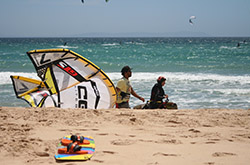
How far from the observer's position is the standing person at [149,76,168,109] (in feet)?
17.3

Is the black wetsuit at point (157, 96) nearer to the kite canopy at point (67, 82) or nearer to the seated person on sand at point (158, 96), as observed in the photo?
the seated person on sand at point (158, 96)

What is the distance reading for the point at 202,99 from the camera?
7930 mm

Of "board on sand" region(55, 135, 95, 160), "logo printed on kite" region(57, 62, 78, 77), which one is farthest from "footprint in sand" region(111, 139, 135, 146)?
"logo printed on kite" region(57, 62, 78, 77)

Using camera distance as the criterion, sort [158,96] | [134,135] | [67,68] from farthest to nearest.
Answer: [67,68] → [158,96] → [134,135]

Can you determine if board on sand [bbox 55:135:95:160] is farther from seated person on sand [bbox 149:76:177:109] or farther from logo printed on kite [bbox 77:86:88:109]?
logo printed on kite [bbox 77:86:88:109]

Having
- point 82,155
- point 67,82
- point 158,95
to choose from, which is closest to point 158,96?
point 158,95

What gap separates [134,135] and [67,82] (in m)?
2.82

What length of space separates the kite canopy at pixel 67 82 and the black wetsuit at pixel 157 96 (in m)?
0.83

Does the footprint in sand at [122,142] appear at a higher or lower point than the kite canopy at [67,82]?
lower

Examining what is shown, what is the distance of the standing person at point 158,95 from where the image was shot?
207 inches

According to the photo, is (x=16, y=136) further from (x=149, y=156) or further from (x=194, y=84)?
(x=194, y=84)

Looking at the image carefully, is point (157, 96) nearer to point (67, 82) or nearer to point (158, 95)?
point (158, 95)

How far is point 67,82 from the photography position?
5.86 meters

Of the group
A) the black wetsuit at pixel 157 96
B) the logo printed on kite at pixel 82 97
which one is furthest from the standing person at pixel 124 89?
the logo printed on kite at pixel 82 97
